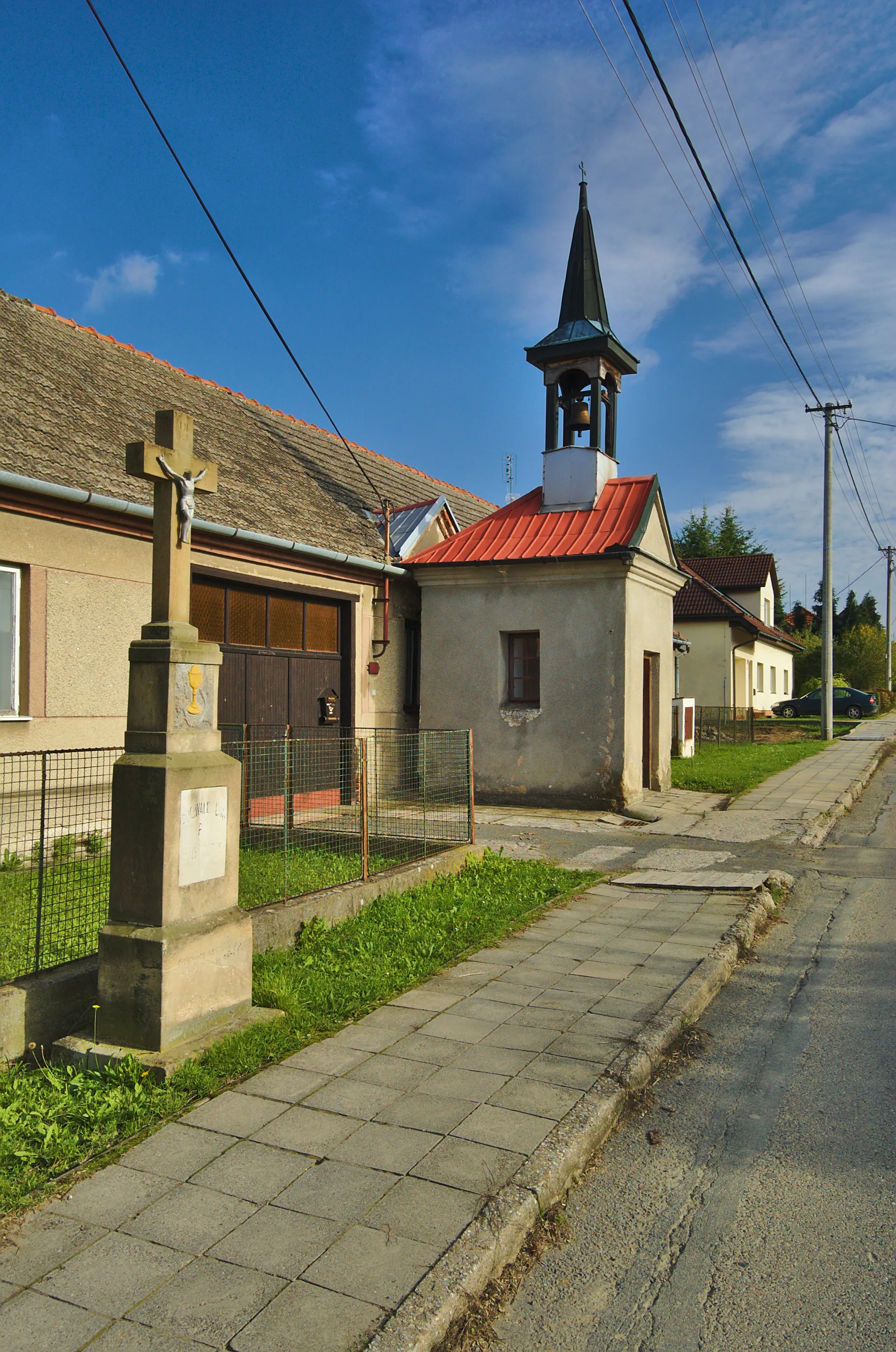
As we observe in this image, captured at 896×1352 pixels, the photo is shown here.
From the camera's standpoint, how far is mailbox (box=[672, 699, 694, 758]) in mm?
21641

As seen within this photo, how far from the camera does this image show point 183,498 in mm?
4660

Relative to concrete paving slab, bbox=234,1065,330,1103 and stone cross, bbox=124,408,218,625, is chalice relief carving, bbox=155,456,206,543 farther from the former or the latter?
concrete paving slab, bbox=234,1065,330,1103

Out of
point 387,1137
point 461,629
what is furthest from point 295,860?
point 461,629

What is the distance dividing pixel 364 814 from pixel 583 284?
38.6 ft

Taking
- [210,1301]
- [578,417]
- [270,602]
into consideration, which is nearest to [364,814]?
[210,1301]

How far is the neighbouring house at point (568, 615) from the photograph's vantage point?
42.3ft

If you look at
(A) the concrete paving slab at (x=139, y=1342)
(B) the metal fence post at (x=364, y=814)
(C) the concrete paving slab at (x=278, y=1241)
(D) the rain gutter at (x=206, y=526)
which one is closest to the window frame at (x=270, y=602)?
(D) the rain gutter at (x=206, y=526)

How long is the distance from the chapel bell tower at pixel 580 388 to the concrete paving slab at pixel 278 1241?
485 inches

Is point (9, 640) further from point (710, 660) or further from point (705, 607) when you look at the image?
point (710, 660)

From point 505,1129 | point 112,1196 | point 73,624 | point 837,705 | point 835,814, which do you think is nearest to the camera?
point 112,1196

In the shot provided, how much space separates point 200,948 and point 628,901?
14.1 ft

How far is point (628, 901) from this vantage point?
25.1 feet

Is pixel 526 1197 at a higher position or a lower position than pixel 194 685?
lower

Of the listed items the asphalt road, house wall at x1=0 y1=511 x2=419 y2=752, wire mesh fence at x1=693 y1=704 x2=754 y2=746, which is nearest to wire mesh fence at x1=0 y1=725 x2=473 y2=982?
house wall at x1=0 y1=511 x2=419 y2=752
